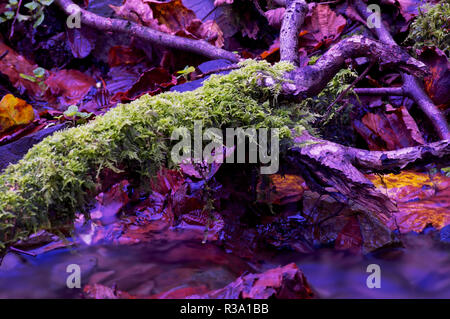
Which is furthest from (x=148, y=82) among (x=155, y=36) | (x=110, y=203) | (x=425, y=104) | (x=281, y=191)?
(x=425, y=104)

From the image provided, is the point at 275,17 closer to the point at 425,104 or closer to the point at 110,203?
the point at 425,104

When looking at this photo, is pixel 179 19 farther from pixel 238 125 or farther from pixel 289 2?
pixel 238 125

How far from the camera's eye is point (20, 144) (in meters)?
2.72

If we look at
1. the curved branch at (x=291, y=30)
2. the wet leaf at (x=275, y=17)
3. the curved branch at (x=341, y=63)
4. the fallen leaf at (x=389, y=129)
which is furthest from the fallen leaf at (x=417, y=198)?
the wet leaf at (x=275, y=17)

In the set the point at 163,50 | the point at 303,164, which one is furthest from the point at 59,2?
the point at 303,164

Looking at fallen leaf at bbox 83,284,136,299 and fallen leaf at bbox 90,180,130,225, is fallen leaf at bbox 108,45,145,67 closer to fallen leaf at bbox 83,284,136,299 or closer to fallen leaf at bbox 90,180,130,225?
fallen leaf at bbox 90,180,130,225

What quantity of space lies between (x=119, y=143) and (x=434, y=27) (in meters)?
2.87

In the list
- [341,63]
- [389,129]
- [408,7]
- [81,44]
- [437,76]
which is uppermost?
[81,44]

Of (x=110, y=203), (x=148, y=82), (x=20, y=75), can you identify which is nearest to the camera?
(x=110, y=203)

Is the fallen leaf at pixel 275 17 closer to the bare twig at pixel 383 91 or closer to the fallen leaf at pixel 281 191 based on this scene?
the bare twig at pixel 383 91

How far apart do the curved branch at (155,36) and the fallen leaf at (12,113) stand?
4.58 feet

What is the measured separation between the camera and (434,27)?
3027 mm

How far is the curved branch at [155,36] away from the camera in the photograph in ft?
11.6

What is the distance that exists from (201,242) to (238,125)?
76 centimetres
